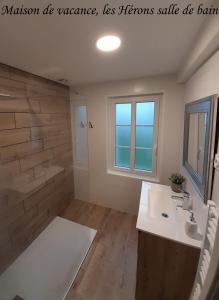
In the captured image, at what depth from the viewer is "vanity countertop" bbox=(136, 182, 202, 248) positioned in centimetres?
115

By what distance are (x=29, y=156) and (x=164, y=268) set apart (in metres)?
1.86

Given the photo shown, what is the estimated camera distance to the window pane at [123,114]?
2363 millimetres

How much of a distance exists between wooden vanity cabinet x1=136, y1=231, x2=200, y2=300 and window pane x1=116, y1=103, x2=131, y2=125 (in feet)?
5.52

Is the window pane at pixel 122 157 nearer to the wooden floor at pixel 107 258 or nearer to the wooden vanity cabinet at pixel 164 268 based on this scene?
the wooden floor at pixel 107 258

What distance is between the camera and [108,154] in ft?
8.49

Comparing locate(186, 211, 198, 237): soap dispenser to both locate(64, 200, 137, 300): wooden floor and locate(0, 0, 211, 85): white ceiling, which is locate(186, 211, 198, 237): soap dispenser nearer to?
locate(64, 200, 137, 300): wooden floor

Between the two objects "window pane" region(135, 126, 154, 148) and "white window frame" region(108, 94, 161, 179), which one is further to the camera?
"window pane" region(135, 126, 154, 148)

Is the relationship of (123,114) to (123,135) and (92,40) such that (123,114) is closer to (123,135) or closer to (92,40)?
(123,135)

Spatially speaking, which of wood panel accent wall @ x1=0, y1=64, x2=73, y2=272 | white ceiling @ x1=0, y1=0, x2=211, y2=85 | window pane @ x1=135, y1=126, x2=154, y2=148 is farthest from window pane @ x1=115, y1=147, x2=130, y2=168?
white ceiling @ x1=0, y1=0, x2=211, y2=85

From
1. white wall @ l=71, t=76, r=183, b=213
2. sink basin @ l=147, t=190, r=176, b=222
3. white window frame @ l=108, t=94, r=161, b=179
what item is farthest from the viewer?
white window frame @ l=108, t=94, r=161, b=179

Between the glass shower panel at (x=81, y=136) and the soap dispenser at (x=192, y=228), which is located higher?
the glass shower panel at (x=81, y=136)

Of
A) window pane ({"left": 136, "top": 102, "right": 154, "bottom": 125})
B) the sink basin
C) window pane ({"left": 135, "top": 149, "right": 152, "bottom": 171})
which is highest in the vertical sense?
window pane ({"left": 136, "top": 102, "right": 154, "bottom": 125})

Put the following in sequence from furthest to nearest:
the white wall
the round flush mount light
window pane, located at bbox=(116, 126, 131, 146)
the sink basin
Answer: window pane, located at bbox=(116, 126, 131, 146) → the white wall → the sink basin → the round flush mount light

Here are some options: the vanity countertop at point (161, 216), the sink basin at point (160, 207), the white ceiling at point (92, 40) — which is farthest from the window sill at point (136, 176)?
the white ceiling at point (92, 40)
